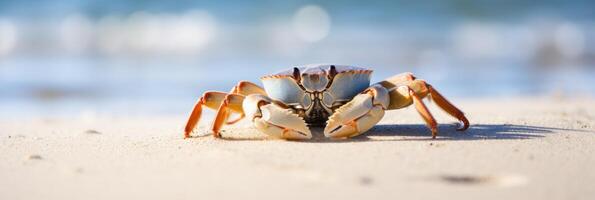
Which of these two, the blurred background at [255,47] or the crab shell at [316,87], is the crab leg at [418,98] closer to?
the crab shell at [316,87]

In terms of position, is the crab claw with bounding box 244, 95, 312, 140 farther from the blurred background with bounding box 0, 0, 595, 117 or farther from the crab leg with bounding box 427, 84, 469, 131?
the blurred background with bounding box 0, 0, 595, 117

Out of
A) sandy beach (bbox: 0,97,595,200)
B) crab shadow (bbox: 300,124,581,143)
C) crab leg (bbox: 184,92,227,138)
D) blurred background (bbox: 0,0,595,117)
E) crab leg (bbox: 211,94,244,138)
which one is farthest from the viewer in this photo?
blurred background (bbox: 0,0,595,117)

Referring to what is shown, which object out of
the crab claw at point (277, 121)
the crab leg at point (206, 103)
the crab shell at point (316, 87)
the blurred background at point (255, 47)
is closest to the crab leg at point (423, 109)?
the crab shell at point (316, 87)

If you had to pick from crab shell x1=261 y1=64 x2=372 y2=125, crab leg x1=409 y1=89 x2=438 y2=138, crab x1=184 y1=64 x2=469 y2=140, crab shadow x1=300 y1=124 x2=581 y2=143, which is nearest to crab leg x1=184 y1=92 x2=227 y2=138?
crab x1=184 y1=64 x2=469 y2=140

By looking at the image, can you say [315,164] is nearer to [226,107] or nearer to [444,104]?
[226,107]

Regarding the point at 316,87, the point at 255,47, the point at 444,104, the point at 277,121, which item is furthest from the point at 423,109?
the point at 255,47

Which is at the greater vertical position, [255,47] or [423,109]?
[423,109]
